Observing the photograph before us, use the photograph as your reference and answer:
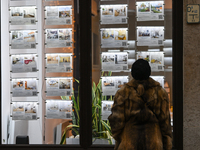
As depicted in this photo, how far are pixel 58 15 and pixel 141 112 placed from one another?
2.74 meters

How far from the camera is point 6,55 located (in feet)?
17.5

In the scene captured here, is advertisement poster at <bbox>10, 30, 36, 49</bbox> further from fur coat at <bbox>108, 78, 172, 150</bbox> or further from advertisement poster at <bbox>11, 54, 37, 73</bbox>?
fur coat at <bbox>108, 78, 172, 150</bbox>

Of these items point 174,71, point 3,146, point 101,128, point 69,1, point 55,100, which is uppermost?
point 69,1

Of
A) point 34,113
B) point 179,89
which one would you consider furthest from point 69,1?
point 179,89

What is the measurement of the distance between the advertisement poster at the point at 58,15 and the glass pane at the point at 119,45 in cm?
45

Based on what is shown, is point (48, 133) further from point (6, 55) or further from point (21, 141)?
point (6, 55)

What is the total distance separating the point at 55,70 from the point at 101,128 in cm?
130

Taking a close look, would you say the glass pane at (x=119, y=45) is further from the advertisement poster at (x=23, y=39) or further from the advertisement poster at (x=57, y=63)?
the advertisement poster at (x=23, y=39)

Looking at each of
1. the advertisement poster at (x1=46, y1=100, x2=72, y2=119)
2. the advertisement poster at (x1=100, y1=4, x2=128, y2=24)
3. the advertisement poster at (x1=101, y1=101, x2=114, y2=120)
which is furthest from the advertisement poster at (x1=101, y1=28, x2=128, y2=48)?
the advertisement poster at (x1=46, y1=100, x2=72, y2=119)

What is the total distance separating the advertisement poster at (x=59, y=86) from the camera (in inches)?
207

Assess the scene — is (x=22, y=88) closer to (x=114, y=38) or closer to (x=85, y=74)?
(x=85, y=74)

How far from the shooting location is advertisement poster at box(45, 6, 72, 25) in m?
5.25

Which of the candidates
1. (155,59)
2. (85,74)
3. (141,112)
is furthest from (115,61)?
(141,112)

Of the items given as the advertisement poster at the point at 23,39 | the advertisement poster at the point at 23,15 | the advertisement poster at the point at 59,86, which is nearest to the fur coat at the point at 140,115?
the advertisement poster at the point at 59,86
